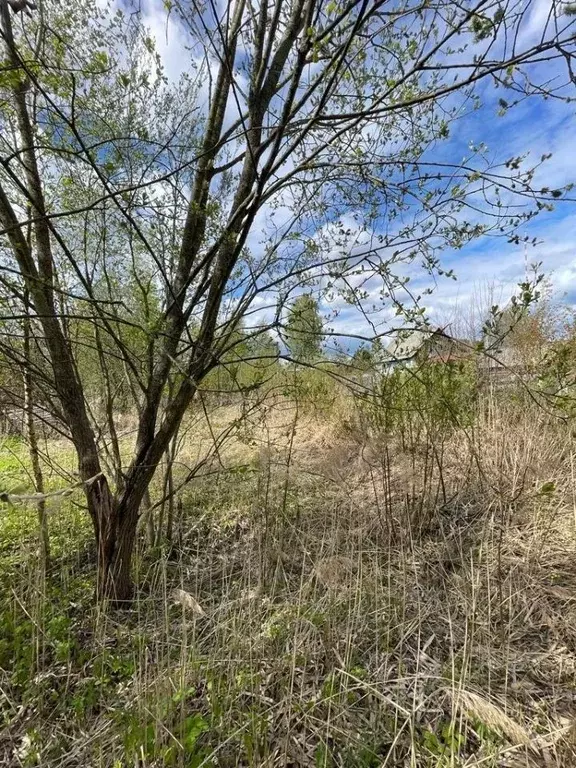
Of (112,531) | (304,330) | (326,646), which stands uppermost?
(304,330)

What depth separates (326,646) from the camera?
1.67 m

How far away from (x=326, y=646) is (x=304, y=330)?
160 centimetres

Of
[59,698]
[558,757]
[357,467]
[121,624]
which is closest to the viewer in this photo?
[558,757]

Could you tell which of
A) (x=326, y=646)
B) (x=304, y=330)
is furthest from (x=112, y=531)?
(x=304, y=330)

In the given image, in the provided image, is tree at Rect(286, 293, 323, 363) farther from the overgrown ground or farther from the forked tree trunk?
the forked tree trunk

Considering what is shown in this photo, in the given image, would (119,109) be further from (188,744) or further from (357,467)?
(357,467)

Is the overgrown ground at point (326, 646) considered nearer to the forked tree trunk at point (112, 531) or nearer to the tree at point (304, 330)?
the forked tree trunk at point (112, 531)

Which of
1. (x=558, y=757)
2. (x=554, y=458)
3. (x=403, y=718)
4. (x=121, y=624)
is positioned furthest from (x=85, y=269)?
(x=554, y=458)

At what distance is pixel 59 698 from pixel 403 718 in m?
1.44

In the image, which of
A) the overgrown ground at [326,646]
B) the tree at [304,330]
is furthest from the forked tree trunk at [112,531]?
the tree at [304,330]

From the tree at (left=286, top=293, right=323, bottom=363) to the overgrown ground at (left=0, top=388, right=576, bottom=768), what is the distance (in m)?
0.61

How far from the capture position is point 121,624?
6.59ft

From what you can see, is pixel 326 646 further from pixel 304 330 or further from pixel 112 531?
pixel 304 330

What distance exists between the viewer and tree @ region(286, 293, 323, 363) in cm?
215
